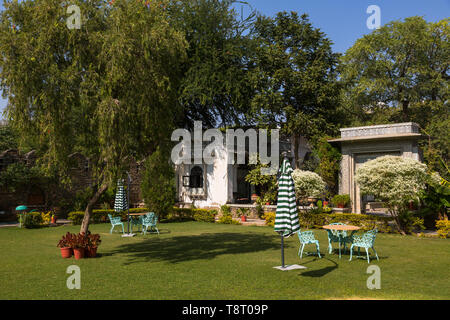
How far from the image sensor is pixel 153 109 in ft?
36.6

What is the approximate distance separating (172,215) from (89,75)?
1593 centimetres

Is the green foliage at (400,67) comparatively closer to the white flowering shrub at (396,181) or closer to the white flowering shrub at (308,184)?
the white flowering shrub at (308,184)

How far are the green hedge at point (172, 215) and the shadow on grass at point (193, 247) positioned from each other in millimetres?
6983

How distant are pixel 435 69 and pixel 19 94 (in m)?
35.7

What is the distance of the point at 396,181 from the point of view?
1597cm

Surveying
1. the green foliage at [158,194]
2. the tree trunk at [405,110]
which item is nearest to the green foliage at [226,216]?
the green foliage at [158,194]

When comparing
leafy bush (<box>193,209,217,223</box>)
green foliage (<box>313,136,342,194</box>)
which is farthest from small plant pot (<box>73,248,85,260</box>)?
green foliage (<box>313,136,342,194</box>)

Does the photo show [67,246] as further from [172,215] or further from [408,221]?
[408,221]

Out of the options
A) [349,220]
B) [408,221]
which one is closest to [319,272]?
[408,221]

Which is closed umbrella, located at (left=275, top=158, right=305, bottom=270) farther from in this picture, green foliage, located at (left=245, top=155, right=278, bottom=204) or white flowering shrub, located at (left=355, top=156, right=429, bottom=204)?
green foliage, located at (left=245, top=155, right=278, bottom=204)

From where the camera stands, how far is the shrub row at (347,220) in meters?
17.4

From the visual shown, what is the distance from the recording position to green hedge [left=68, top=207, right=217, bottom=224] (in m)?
22.1
